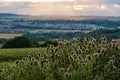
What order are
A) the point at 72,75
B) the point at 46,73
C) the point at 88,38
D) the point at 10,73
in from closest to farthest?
the point at 72,75
the point at 46,73
the point at 10,73
the point at 88,38

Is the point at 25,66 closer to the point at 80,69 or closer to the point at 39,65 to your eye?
the point at 39,65

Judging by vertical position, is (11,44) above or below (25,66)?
below

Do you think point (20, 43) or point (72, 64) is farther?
point (20, 43)

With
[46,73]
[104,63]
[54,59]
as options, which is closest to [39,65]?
[46,73]

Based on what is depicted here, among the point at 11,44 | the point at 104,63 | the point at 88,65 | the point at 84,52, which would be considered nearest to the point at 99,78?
the point at 88,65

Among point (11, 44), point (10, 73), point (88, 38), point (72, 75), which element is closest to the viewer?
point (72, 75)

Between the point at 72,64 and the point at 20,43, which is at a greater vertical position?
the point at 72,64

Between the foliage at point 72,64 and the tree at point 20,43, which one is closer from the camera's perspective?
the foliage at point 72,64

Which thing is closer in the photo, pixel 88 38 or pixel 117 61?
pixel 117 61
